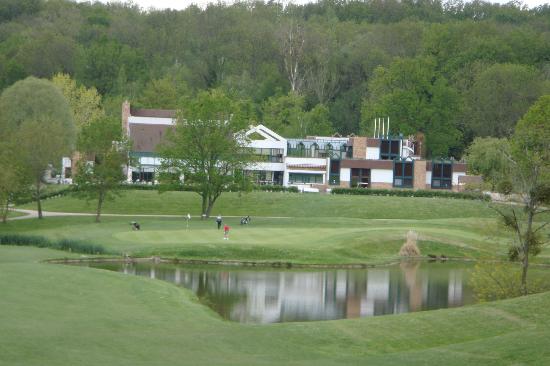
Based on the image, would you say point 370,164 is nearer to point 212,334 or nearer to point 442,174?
point 442,174

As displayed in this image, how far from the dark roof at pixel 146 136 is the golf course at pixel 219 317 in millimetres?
35344

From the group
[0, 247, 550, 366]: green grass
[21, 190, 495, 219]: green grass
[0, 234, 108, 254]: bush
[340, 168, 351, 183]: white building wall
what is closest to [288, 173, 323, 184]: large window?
[340, 168, 351, 183]: white building wall

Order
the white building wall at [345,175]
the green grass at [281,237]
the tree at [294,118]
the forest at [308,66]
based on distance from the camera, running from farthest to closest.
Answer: the tree at [294,118] < the forest at [308,66] < the white building wall at [345,175] < the green grass at [281,237]

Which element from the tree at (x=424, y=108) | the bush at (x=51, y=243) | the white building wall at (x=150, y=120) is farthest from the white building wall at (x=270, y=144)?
the bush at (x=51, y=243)

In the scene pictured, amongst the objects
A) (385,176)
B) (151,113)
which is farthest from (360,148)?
(151,113)

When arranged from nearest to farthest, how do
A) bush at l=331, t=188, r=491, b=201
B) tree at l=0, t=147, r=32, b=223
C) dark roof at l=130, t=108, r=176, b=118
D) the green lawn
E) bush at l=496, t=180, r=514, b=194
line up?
bush at l=496, t=180, r=514, b=194, the green lawn, tree at l=0, t=147, r=32, b=223, bush at l=331, t=188, r=491, b=201, dark roof at l=130, t=108, r=176, b=118

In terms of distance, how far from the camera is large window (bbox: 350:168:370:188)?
10481cm

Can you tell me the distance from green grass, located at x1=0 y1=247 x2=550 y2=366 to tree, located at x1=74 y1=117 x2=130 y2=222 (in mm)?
37985

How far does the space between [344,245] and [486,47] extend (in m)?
81.0

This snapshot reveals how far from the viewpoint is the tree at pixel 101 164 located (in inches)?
3083

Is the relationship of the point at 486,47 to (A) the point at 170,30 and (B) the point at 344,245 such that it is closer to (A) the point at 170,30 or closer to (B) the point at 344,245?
(A) the point at 170,30

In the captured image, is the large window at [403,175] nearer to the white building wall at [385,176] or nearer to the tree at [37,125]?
the white building wall at [385,176]

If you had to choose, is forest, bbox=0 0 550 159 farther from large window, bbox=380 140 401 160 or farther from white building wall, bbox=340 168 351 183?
white building wall, bbox=340 168 351 183

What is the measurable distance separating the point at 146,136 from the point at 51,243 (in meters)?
53.5
